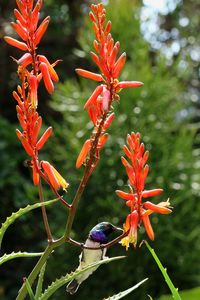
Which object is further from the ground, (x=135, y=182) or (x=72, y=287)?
(x=135, y=182)

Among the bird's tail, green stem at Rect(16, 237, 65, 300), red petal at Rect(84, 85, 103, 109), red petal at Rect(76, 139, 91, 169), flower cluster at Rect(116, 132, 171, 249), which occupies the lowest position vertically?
the bird's tail

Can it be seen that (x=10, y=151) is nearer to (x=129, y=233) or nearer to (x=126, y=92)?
(x=126, y=92)

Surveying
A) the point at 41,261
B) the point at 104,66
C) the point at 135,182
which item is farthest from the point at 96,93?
the point at 41,261

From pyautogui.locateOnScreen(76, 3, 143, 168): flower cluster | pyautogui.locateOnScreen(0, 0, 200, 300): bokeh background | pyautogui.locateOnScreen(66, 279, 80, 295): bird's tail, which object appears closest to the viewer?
pyautogui.locateOnScreen(76, 3, 143, 168): flower cluster

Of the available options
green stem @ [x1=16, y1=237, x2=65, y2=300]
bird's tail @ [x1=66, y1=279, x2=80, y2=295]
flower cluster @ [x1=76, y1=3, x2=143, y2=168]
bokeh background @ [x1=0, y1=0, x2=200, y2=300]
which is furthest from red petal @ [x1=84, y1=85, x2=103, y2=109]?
bokeh background @ [x1=0, y1=0, x2=200, y2=300]

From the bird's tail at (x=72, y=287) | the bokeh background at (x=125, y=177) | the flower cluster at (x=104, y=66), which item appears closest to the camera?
the flower cluster at (x=104, y=66)

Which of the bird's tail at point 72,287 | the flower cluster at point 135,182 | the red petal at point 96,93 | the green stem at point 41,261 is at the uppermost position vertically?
the red petal at point 96,93

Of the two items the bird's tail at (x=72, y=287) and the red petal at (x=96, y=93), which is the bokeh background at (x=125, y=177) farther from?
the red petal at (x=96, y=93)

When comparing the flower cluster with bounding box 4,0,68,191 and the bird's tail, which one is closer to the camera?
the flower cluster with bounding box 4,0,68,191

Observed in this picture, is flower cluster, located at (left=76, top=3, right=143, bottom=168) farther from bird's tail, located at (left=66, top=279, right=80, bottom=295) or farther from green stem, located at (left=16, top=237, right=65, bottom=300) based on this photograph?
bird's tail, located at (left=66, top=279, right=80, bottom=295)

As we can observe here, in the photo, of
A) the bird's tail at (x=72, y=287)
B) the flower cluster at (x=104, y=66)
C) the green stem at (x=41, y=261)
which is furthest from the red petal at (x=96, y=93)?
the bird's tail at (x=72, y=287)

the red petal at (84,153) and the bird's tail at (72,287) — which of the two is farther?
the bird's tail at (72,287)

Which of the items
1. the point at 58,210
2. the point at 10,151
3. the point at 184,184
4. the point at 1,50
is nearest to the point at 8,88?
the point at 1,50

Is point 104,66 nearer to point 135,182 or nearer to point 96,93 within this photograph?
point 96,93
